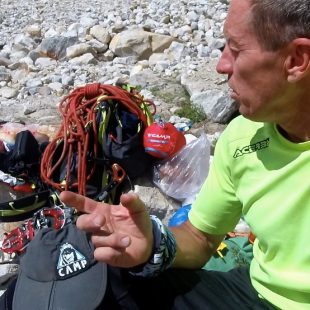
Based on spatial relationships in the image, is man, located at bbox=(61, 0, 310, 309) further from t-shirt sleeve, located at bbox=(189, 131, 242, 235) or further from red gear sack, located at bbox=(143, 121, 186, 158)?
red gear sack, located at bbox=(143, 121, 186, 158)

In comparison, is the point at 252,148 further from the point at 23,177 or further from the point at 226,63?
the point at 23,177

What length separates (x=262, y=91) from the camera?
2090 mm

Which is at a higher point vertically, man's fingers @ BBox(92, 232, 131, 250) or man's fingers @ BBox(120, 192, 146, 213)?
man's fingers @ BBox(120, 192, 146, 213)

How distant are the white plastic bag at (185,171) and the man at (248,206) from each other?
6.63 feet

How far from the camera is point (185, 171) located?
4715 millimetres

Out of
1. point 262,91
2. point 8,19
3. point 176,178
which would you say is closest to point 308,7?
point 262,91

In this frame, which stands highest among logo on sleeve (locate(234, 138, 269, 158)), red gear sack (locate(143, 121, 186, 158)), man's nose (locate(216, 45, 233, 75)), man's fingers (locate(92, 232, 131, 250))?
man's nose (locate(216, 45, 233, 75))

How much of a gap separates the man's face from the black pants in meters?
0.75

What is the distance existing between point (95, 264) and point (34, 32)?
7.61 metres

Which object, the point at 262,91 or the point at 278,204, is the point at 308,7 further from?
the point at 278,204

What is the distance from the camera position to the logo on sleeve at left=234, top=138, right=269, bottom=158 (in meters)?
2.27

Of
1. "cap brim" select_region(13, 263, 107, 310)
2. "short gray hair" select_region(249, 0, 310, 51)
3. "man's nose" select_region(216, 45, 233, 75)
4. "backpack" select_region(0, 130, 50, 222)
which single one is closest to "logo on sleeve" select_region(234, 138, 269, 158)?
"man's nose" select_region(216, 45, 233, 75)

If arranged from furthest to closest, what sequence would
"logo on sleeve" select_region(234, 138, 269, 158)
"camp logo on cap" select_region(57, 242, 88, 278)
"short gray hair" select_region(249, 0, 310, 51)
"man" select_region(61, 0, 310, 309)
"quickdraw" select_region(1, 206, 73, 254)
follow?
1. "quickdraw" select_region(1, 206, 73, 254)
2. "camp logo on cap" select_region(57, 242, 88, 278)
3. "logo on sleeve" select_region(234, 138, 269, 158)
4. "man" select_region(61, 0, 310, 309)
5. "short gray hair" select_region(249, 0, 310, 51)

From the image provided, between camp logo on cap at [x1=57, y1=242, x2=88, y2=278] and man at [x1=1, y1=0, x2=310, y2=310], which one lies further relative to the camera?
camp logo on cap at [x1=57, y1=242, x2=88, y2=278]
